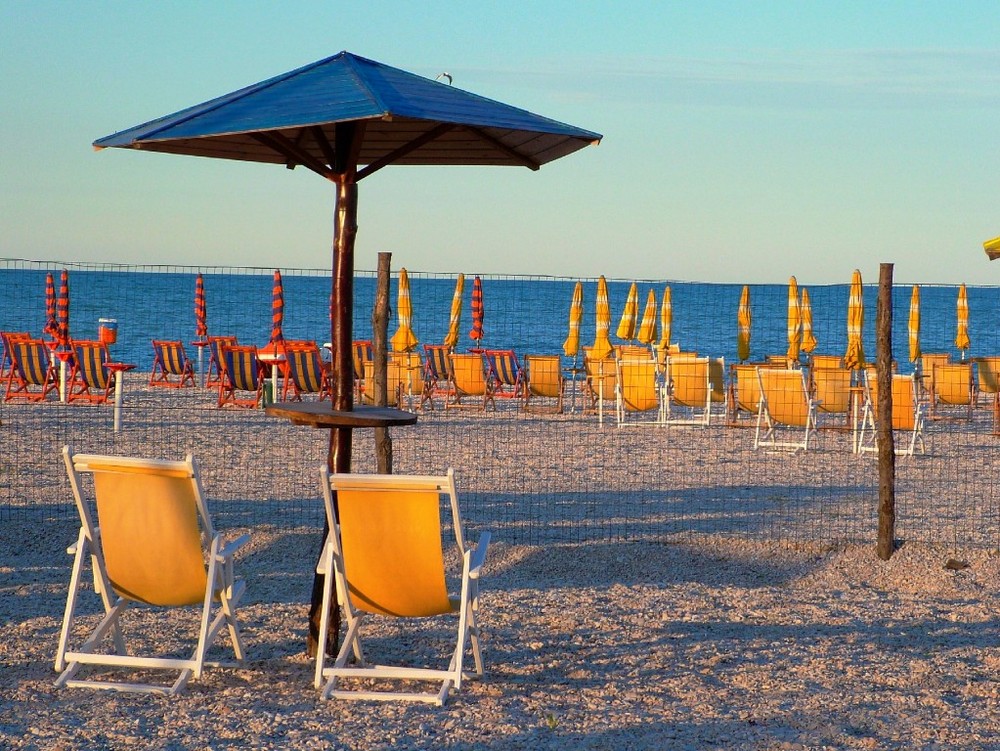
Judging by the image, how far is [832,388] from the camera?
1154 cm

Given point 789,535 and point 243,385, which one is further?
point 243,385

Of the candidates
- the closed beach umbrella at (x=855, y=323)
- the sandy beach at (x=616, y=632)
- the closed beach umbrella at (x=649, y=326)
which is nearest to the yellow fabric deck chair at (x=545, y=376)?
the closed beach umbrella at (x=649, y=326)

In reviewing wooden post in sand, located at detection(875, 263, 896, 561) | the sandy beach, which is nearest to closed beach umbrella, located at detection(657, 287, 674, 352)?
the sandy beach

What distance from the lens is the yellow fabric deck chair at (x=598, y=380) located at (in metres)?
13.5

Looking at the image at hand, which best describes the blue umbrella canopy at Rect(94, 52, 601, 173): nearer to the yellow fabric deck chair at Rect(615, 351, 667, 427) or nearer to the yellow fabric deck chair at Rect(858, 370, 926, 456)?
the yellow fabric deck chair at Rect(858, 370, 926, 456)

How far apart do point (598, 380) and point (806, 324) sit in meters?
2.59

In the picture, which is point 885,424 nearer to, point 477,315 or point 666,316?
point 666,316

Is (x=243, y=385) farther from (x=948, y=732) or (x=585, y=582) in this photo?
(x=948, y=732)

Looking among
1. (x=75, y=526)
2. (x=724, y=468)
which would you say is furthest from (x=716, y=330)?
(x=75, y=526)

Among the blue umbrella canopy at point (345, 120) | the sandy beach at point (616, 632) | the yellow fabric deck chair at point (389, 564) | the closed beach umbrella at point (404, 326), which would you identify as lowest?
the sandy beach at point (616, 632)

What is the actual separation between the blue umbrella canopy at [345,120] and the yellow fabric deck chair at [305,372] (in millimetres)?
9142

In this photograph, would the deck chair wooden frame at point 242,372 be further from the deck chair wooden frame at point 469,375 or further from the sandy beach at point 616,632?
the sandy beach at point 616,632

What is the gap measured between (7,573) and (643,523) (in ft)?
11.8

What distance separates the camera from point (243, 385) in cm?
1420
